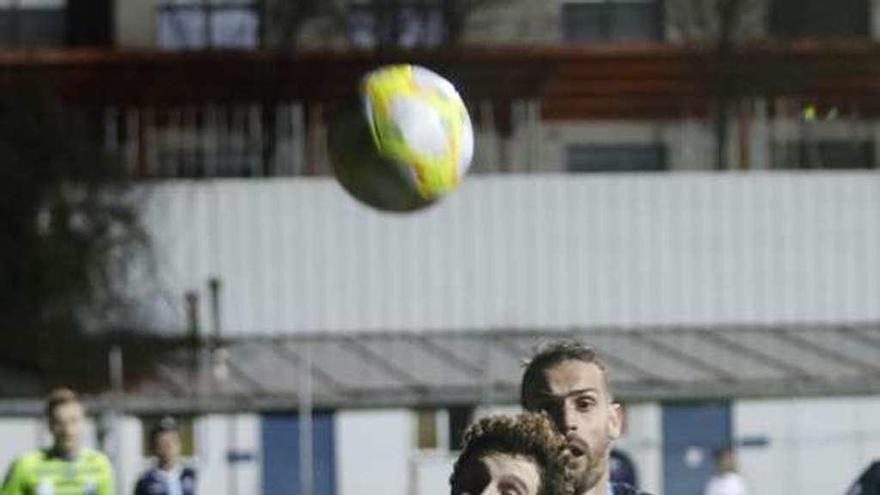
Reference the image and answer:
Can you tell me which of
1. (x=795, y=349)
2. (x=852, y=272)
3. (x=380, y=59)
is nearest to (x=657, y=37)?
(x=380, y=59)

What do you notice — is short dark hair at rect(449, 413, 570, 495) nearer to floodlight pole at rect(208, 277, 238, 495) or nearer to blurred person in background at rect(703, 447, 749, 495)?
blurred person in background at rect(703, 447, 749, 495)

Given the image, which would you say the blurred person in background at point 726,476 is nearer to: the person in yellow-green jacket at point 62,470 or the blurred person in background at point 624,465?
the blurred person in background at point 624,465

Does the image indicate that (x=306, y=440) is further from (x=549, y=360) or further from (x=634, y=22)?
(x=549, y=360)

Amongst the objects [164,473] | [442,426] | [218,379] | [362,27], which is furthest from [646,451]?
[362,27]

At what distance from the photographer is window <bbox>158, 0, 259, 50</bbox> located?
31.0m

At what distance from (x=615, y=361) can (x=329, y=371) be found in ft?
8.27

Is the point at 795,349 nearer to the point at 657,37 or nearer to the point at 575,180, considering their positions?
the point at 575,180

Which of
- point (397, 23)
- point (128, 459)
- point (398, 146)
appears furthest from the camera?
point (397, 23)

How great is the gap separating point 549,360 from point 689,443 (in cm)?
1363

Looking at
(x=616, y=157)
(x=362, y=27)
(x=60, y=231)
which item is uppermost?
(x=362, y=27)

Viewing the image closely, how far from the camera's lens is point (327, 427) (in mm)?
20719

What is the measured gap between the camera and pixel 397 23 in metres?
31.0

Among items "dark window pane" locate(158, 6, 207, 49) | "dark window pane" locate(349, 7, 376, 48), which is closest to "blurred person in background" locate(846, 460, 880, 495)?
"dark window pane" locate(349, 7, 376, 48)

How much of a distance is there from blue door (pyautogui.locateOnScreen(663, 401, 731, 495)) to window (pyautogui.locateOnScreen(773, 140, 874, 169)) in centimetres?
952
